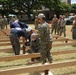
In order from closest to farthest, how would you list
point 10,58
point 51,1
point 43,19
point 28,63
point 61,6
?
point 43,19 < point 10,58 < point 28,63 < point 51,1 < point 61,6

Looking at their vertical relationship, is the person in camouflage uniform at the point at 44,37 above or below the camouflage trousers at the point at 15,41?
above

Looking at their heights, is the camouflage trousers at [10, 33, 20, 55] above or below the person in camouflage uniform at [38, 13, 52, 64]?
below

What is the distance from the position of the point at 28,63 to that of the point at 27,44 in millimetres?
1394

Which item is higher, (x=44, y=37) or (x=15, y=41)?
(x=44, y=37)

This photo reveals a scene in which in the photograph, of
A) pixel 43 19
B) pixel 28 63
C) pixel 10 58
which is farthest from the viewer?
pixel 28 63

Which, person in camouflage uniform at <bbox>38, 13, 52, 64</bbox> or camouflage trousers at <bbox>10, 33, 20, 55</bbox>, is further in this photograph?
camouflage trousers at <bbox>10, 33, 20, 55</bbox>

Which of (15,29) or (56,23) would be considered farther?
(56,23)

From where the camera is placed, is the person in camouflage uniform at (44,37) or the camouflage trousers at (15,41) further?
the camouflage trousers at (15,41)

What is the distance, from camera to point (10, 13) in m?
49.1

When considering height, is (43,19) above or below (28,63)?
above

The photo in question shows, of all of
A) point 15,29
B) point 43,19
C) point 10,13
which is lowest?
point 10,13

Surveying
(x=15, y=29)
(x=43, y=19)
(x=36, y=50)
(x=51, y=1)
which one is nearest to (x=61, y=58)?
(x=36, y=50)

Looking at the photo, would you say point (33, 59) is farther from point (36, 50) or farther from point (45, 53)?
point (45, 53)

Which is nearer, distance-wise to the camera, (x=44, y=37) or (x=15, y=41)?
(x=44, y=37)
